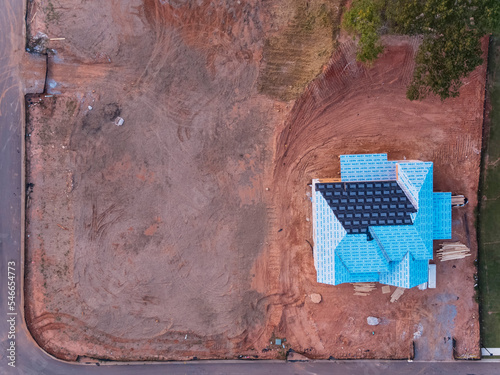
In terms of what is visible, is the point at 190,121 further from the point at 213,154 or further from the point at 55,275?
the point at 55,275

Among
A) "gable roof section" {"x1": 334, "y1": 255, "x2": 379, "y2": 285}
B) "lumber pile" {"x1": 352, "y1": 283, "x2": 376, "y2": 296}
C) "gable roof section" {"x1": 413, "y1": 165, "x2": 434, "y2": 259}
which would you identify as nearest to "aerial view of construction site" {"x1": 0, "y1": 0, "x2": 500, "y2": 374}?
"lumber pile" {"x1": 352, "y1": 283, "x2": 376, "y2": 296}

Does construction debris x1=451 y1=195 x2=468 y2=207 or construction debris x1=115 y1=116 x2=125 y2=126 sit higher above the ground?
construction debris x1=115 y1=116 x2=125 y2=126

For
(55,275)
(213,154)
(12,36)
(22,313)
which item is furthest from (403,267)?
(12,36)

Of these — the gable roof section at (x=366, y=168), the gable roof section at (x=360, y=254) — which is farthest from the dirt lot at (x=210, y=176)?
the gable roof section at (x=360, y=254)

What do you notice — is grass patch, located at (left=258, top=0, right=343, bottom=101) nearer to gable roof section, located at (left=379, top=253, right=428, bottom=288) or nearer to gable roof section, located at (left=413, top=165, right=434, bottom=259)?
gable roof section, located at (left=413, top=165, right=434, bottom=259)

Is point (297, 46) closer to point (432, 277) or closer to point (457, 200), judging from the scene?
point (457, 200)

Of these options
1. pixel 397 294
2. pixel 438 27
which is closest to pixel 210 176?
pixel 397 294
